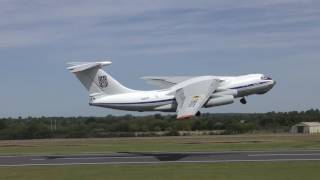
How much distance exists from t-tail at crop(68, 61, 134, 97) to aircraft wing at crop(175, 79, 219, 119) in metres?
8.61

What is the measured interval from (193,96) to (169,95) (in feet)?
22.8

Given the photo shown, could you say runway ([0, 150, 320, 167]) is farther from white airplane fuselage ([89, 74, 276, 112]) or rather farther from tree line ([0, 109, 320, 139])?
tree line ([0, 109, 320, 139])

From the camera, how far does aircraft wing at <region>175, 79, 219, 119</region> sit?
4269 cm

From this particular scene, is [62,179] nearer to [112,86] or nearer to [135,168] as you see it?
[135,168]

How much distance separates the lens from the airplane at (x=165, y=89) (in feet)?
165

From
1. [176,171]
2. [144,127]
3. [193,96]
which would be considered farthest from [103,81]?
[144,127]

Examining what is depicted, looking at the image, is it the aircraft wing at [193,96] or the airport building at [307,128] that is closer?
the aircraft wing at [193,96]

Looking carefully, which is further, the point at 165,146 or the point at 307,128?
the point at 307,128

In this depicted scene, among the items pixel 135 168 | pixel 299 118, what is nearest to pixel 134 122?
pixel 299 118

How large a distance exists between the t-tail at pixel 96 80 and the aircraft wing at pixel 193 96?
8.61 metres

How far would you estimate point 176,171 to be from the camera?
30.7m

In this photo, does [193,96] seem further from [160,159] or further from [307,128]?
[307,128]

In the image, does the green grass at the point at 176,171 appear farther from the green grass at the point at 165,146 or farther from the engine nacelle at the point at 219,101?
the engine nacelle at the point at 219,101

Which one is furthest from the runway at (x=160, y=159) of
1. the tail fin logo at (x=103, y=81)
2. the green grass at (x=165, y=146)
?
the tail fin logo at (x=103, y=81)
